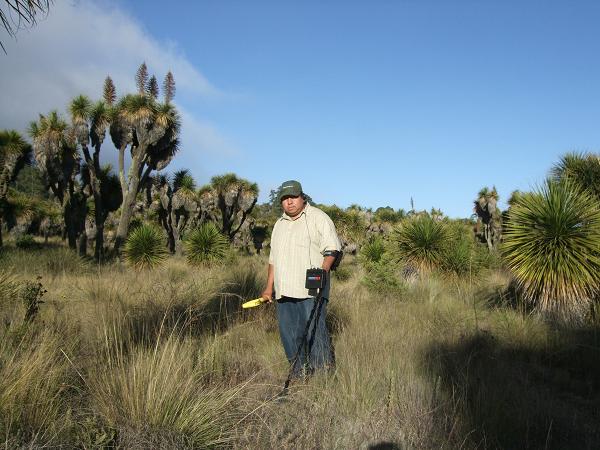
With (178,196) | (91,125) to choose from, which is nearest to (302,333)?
(91,125)

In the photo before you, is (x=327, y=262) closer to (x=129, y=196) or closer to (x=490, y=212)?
(x=129, y=196)

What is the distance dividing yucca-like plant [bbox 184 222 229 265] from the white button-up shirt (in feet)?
49.2

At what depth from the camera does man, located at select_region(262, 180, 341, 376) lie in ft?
15.8

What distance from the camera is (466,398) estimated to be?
158 inches

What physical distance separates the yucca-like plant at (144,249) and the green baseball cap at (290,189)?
14730mm

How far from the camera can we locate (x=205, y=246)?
2020 cm

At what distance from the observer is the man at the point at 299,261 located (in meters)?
4.80

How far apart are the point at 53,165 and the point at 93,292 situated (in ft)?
63.5

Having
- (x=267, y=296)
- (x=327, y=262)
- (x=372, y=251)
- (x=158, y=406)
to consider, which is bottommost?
Result: (x=158, y=406)

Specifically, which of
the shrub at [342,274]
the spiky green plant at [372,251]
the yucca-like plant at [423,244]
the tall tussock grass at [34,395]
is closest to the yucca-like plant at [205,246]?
the shrub at [342,274]

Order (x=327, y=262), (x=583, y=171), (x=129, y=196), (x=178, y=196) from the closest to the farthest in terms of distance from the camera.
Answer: (x=327, y=262), (x=583, y=171), (x=129, y=196), (x=178, y=196)

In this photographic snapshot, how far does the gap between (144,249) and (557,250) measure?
15.1m

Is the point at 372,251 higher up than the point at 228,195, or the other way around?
the point at 228,195

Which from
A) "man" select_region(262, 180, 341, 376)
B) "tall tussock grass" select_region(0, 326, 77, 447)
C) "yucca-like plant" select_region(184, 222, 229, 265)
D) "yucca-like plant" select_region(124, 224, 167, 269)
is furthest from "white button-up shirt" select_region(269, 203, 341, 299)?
"yucca-like plant" select_region(184, 222, 229, 265)
